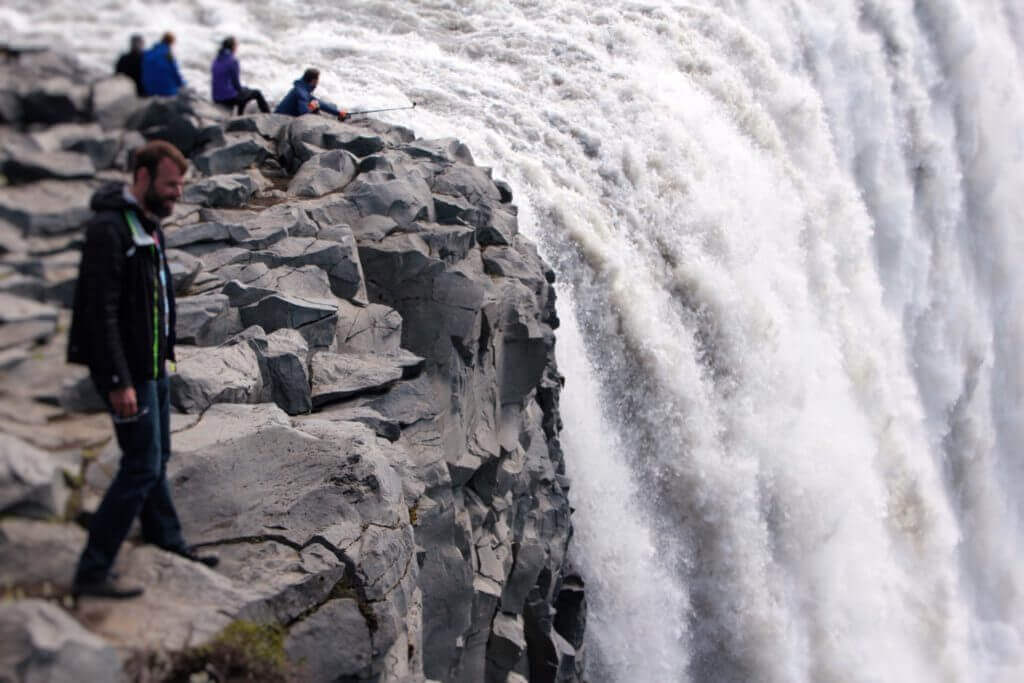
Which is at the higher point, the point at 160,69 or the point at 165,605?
the point at 160,69

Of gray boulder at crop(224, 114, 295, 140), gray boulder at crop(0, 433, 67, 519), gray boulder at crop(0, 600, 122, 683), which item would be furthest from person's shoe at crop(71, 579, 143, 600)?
gray boulder at crop(224, 114, 295, 140)

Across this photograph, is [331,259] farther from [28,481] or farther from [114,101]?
[28,481]

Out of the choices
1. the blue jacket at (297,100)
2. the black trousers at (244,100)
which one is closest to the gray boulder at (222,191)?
the black trousers at (244,100)

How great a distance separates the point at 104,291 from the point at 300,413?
3085mm

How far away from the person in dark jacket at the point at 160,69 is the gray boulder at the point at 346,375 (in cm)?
316

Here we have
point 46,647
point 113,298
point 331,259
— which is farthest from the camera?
point 331,259

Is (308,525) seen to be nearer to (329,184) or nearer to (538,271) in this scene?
(329,184)

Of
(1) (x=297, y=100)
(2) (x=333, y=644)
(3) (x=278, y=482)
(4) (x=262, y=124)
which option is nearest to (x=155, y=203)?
(3) (x=278, y=482)

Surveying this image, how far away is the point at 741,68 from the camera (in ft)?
62.8

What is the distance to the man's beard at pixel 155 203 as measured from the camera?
4.14 m

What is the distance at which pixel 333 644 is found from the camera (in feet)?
17.7

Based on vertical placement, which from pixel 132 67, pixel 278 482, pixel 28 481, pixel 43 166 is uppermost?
pixel 132 67

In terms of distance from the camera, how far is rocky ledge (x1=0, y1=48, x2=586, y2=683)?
400cm

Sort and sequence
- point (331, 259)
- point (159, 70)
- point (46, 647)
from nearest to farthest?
point (46, 647) < point (159, 70) < point (331, 259)
